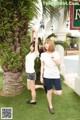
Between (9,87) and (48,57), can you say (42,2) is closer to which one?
(48,57)

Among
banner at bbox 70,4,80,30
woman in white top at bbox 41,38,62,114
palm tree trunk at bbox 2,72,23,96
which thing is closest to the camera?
woman in white top at bbox 41,38,62,114

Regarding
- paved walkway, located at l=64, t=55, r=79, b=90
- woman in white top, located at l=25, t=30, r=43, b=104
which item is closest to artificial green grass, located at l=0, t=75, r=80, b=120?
woman in white top, located at l=25, t=30, r=43, b=104

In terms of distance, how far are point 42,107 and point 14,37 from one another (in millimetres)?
1096

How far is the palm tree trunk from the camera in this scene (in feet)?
13.6

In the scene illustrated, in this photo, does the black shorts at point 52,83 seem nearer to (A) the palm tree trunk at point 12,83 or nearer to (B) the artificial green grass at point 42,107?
(B) the artificial green grass at point 42,107

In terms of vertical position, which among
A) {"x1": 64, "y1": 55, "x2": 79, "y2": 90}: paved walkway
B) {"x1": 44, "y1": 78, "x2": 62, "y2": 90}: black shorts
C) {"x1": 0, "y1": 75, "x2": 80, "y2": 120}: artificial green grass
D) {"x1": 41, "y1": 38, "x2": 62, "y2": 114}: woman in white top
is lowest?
{"x1": 0, "y1": 75, "x2": 80, "y2": 120}: artificial green grass

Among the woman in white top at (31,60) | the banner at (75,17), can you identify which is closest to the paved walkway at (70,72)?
the woman in white top at (31,60)

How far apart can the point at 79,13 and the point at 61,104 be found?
141 centimetres

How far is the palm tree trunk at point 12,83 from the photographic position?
4137 millimetres

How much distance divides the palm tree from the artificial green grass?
0.25 metres

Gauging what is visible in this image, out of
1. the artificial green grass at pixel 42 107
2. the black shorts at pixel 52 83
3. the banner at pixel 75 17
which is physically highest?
the banner at pixel 75 17

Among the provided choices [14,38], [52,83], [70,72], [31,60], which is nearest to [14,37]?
[14,38]

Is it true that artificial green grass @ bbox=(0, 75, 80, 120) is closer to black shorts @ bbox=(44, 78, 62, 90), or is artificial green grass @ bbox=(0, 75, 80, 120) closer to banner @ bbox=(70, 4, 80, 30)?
black shorts @ bbox=(44, 78, 62, 90)

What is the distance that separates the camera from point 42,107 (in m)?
3.76
